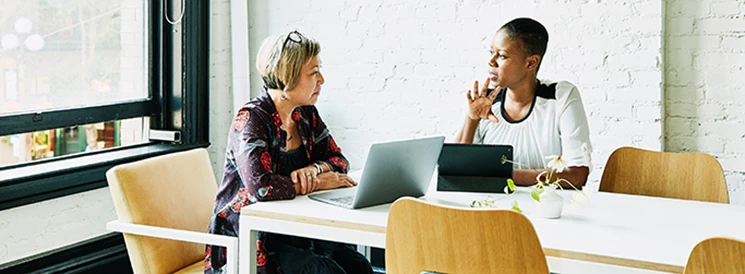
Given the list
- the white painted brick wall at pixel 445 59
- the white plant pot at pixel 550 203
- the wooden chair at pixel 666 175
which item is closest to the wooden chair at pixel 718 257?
the white plant pot at pixel 550 203

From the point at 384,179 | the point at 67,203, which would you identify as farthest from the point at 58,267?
the point at 384,179

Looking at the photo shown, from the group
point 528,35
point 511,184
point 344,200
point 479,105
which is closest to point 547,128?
point 479,105

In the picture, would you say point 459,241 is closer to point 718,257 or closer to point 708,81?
point 718,257

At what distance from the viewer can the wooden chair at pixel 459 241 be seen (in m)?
2.00

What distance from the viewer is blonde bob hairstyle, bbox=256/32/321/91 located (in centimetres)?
290

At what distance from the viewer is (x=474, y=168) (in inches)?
110

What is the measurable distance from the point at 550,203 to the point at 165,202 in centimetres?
129

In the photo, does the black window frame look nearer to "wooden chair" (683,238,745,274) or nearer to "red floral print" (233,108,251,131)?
"red floral print" (233,108,251,131)

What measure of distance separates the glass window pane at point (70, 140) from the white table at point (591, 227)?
4.45 feet

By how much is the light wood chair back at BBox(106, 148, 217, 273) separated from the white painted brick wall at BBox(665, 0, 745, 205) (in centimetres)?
193

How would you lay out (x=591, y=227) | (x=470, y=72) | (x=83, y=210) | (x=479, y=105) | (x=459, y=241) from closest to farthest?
1. (x=459, y=241)
2. (x=591, y=227)
3. (x=479, y=105)
4. (x=83, y=210)
5. (x=470, y=72)

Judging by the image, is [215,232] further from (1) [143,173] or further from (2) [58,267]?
(2) [58,267]

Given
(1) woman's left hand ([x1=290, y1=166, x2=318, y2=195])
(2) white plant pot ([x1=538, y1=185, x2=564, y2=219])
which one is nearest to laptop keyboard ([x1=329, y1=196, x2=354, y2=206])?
(1) woman's left hand ([x1=290, y1=166, x2=318, y2=195])

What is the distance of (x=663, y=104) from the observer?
11.9 ft
